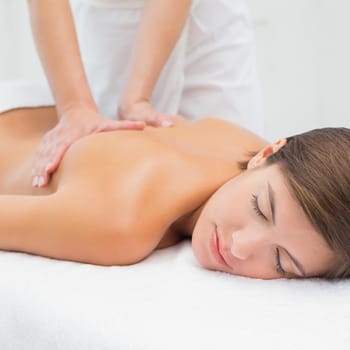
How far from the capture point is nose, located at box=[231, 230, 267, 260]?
35.4 inches

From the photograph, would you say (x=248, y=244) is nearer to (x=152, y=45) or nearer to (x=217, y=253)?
(x=217, y=253)

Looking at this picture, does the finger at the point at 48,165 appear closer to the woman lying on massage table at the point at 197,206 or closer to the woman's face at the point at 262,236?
the woman lying on massage table at the point at 197,206

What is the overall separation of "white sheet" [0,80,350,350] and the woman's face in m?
0.02

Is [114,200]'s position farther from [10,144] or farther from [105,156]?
[10,144]

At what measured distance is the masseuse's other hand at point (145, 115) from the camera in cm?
130

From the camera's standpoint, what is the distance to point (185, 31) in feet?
4.87

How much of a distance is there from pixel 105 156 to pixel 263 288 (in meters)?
0.35

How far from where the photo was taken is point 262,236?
0.90 metres

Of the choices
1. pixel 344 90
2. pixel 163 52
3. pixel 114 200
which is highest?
pixel 163 52

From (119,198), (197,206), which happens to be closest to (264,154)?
(197,206)

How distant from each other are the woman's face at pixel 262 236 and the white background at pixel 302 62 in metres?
1.07

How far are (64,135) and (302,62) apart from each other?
104 cm

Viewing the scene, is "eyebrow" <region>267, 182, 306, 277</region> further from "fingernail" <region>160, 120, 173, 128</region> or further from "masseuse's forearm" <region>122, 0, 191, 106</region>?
"masseuse's forearm" <region>122, 0, 191, 106</region>

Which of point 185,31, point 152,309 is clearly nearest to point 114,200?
point 152,309
